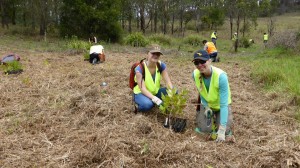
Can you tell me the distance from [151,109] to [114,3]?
47.9 ft

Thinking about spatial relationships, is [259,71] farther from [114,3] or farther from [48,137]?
[114,3]

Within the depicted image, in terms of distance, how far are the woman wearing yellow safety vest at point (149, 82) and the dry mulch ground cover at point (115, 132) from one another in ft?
0.65

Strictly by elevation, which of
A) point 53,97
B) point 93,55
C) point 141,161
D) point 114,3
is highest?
point 114,3

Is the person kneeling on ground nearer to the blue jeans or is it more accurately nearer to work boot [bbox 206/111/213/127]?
the blue jeans

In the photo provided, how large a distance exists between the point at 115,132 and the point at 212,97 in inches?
49.2

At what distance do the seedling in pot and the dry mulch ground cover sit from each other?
13 cm

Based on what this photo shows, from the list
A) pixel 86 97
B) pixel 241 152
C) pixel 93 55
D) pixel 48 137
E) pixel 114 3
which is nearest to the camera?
pixel 241 152

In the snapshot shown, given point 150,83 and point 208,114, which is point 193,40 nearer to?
point 150,83

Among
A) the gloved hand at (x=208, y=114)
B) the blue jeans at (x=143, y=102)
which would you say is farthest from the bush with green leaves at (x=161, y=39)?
the gloved hand at (x=208, y=114)

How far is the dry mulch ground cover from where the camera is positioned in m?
2.87

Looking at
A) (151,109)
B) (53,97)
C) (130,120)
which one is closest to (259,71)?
(151,109)

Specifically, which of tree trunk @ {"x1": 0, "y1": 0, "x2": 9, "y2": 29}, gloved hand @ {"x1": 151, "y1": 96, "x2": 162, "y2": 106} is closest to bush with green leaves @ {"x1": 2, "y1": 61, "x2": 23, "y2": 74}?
gloved hand @ {"x1": 151, "y1": 96, "x2": 162, "y2": 106}

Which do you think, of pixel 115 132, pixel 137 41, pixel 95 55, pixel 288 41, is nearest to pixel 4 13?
pixel 137 41

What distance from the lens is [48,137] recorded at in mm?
3475
